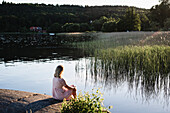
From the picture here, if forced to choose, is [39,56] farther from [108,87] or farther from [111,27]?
[111,27]

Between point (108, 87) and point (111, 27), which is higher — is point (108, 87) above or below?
below

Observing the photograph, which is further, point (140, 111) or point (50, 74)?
point (50, 74)

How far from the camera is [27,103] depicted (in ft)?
19.5

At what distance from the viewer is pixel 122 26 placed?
6016 cm

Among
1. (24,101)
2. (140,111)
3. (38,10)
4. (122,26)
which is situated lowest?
(140,111)

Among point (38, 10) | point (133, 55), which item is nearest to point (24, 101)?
point (133, 55)

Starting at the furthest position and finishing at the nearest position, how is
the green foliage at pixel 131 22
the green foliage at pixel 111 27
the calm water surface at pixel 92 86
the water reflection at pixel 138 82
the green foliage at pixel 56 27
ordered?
the green foliage at pixel 56 27 < the green foliage at pixel 111 27 < the green foliage at pixel 131 22 < the water reflection at pixel 138 82 < the calm water surface at pixel 92 86

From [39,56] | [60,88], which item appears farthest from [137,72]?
[39,56]

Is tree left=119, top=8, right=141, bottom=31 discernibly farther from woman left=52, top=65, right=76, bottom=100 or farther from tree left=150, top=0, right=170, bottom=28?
woman left=52, top=65, right=76, bottom=100

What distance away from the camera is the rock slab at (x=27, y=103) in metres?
5.55

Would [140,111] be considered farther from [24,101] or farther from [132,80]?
[24,101]

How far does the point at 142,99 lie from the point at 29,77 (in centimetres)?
648

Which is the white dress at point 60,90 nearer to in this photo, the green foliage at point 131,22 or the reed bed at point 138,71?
the reed bed at point 138,71

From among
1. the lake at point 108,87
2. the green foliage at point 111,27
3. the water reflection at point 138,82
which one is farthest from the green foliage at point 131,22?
the water reflection at point 138,82
